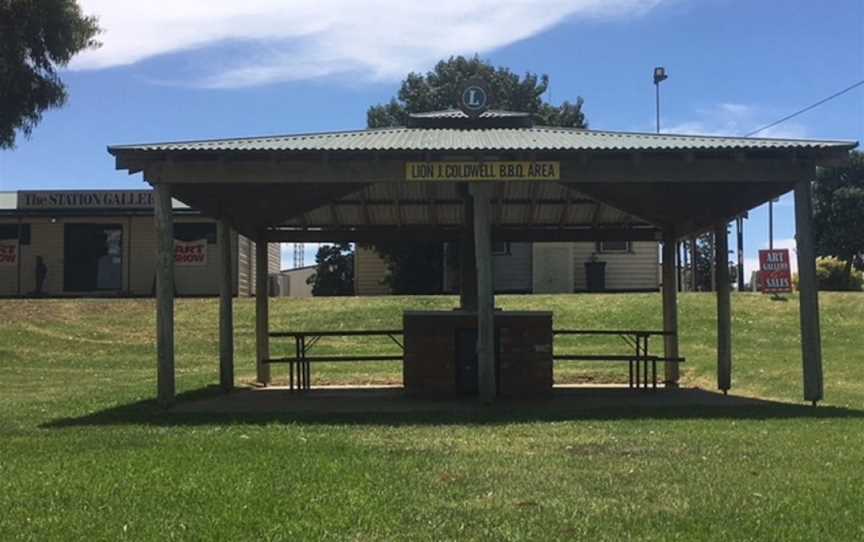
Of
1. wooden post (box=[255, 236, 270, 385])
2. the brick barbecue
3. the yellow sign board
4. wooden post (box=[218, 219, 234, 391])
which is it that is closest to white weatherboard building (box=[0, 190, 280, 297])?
wooden post (box=[255, 236, 270, 385])

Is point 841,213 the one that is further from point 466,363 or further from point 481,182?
point 481,182

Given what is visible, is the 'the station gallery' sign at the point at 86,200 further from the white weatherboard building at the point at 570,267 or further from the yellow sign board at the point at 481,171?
the yellow sign board at the point at 481,171

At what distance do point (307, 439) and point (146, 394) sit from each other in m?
5.75

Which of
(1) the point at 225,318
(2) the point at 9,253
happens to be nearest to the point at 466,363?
(1) the point at 225,318

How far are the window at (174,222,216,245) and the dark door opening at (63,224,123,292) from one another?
174 centimetres

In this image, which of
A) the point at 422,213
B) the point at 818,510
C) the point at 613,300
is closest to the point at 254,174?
the point at 422,213

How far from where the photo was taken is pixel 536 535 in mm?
5082

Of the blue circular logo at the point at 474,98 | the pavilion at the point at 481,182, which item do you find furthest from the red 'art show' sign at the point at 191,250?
the blue circular logo at the point at 474,98

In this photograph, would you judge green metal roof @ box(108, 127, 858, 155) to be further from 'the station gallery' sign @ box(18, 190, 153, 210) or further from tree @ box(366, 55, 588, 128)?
tree @ box(366, 55, 588, 128)

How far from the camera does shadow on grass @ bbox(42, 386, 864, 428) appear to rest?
1055 cm

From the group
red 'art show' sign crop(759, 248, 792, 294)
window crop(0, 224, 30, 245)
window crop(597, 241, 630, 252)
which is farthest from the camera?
window crop(597, 241, 630, 252)

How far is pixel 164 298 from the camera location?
39.1ft

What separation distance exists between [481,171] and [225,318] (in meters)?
5.31

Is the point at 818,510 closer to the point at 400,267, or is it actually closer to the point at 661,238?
the point at 661,238
